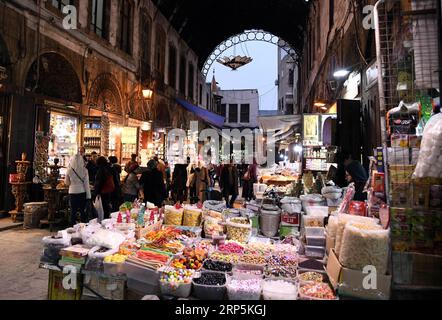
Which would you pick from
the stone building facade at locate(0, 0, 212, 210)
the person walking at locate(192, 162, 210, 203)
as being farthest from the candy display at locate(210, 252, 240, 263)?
the person walking at locate(192, 162, 210, 203)

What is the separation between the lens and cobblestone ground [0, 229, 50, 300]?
4.07 metres

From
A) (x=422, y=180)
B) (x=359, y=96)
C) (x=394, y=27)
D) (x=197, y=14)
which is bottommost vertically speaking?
(x=422, y=180)

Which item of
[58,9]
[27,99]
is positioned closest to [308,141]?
[27,99]

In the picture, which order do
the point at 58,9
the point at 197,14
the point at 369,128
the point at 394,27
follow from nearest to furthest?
1. the point at 394,27
2. the point at 369,128
3. the point at 58,9
4. the point at 197,14

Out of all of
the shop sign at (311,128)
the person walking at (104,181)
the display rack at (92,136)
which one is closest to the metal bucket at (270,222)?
the person walking at (104,181)

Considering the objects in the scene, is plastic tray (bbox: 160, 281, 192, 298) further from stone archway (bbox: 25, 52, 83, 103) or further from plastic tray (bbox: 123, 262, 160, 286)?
stone archway (bbox: 25, 52, 83, 103)

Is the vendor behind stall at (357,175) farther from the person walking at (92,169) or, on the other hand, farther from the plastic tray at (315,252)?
the person walking at (92,169)

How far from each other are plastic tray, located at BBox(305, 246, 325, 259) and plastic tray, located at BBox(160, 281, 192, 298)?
64.2 inches

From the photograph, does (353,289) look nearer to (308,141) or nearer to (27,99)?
(308,141)

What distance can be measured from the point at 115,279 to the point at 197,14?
21.8 m

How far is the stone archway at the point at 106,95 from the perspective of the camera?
469 inches

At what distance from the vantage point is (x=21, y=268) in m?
4.98

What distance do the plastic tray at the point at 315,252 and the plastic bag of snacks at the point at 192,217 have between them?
5.63 feet

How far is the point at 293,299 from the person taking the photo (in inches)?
113
